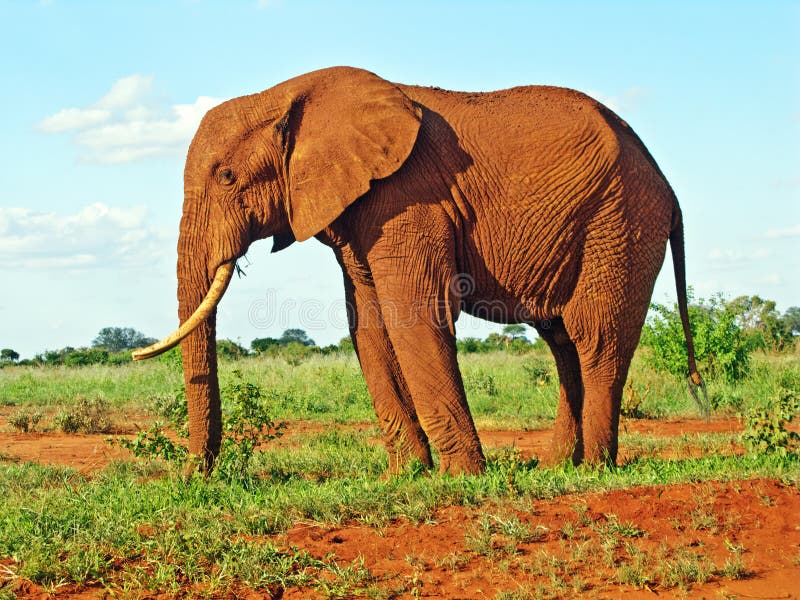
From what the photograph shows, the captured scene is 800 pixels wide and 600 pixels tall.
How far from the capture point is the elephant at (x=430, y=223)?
24.3ft

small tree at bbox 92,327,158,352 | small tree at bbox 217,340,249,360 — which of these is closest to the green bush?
small tree at bbox 217,340,249,360

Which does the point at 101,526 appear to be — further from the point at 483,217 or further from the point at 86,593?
the point at 483,217

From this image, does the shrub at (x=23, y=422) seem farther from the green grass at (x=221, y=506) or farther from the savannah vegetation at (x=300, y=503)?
the green grass at (x=221, y=506)

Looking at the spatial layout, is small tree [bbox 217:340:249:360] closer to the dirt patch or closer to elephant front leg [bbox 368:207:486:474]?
elephant front leg [bbox 368:207:486:474]

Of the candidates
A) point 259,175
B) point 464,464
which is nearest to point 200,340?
point 259,175

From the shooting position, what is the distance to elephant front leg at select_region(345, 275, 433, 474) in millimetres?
8242

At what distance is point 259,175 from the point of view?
7.56 m

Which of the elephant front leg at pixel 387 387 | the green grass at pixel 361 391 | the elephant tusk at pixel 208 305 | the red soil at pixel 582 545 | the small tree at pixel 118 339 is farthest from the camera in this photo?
the small tree at pixel 118 339

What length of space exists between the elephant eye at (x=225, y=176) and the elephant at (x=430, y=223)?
0.04ft

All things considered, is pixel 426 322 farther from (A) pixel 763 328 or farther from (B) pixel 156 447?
(A) pixel 763 328

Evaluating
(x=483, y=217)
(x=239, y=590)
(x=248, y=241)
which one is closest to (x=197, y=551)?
(x=239, y=590)

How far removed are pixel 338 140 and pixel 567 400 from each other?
124 inches

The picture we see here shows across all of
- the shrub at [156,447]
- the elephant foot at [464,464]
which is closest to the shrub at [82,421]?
the shrub at [156,447]

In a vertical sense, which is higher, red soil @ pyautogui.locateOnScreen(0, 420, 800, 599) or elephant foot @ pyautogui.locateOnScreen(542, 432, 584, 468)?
elephant foot @ pyautogui.locateOnScreen(542, 432, 584, 468)
